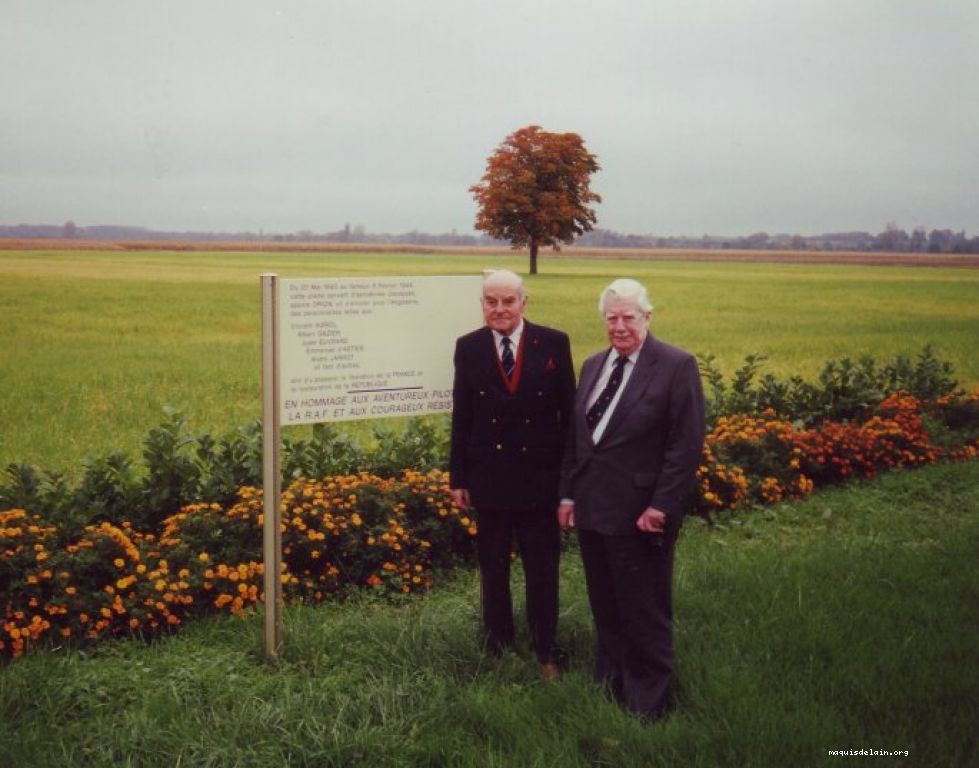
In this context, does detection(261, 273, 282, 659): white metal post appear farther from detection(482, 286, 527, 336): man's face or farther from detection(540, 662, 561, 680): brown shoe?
detection(540, 662, 561, 680): brown shoe

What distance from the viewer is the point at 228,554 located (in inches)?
225

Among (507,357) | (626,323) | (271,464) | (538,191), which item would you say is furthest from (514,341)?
(538,191)

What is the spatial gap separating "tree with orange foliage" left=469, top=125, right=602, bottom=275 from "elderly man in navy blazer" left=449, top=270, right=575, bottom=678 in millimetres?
12523

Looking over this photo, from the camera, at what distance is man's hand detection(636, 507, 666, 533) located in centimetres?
405

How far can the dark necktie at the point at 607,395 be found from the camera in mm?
4227

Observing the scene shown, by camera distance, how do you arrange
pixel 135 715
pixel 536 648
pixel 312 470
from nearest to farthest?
pixel 135 715
pixel 536 648
pixel 312 470

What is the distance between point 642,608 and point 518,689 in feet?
2.33

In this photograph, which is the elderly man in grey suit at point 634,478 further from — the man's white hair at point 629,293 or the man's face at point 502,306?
the man's face at point 502,306

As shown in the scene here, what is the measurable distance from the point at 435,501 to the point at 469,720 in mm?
2455

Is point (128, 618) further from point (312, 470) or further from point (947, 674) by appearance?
point (947, 674)

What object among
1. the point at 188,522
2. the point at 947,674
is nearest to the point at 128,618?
the point at 188,522

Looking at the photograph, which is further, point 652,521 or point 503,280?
point 503,280

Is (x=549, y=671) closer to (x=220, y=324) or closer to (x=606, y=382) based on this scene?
(x=606, y=382)

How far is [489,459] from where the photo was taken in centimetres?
467
